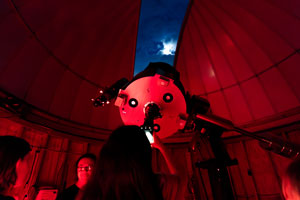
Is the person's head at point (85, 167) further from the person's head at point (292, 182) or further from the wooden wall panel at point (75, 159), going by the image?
the person's head at point (292, 182)

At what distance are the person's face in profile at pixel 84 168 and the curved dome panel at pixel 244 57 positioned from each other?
4293mm

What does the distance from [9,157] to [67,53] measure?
3.58 meters

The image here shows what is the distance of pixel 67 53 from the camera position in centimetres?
424

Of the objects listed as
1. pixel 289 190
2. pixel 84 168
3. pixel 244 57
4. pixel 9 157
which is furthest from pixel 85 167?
pixel 244 57

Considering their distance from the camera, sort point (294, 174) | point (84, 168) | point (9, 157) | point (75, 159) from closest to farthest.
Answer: point (294, 174)
point (9, 157)
point (84, 168)
point (75, 159)

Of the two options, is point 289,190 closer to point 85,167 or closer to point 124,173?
point 124,173

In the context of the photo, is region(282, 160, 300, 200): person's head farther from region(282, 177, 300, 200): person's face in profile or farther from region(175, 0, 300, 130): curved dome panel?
region(175, 0, 300, 130): curved dome panel

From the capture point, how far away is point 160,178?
120cm

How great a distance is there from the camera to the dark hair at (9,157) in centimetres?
135

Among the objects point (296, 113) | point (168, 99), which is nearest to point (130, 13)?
point (168, 99)

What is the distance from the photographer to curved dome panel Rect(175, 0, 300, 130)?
157 inches

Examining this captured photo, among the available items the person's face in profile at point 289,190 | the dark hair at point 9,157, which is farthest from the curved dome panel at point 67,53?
the person's face in profile at point 289,190

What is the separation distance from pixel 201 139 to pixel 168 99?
647 mm

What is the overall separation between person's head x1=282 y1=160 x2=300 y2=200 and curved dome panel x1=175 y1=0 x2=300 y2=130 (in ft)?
14.1
